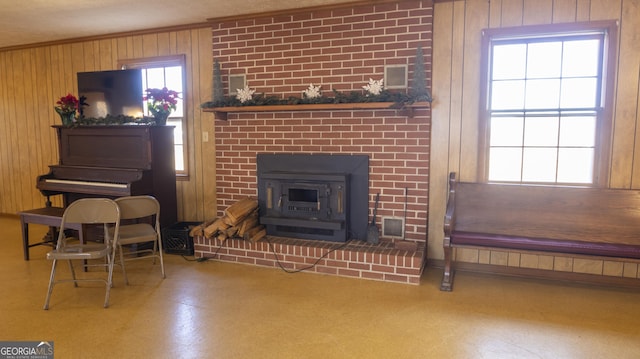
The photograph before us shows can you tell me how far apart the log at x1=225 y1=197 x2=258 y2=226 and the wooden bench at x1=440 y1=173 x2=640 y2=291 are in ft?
6.03

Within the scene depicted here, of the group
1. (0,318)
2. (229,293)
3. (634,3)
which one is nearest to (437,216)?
(229,293)

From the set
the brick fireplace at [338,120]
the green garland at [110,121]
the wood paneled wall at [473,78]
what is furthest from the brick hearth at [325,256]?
the green garland at [110,121]

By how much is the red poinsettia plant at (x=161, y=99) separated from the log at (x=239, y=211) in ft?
4.13

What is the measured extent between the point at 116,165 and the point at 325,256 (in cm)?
243

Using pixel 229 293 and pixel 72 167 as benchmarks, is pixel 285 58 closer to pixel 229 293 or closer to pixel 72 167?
pixel 229 293

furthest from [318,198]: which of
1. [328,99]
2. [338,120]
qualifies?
[328,99]

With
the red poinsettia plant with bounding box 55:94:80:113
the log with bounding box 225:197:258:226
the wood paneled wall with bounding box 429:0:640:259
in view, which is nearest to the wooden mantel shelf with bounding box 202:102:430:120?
the wood paneled wall with bounding box 429:0:640:259

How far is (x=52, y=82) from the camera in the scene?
17.8ft

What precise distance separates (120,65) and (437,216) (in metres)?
4.02

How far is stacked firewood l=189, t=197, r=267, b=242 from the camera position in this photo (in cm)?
390

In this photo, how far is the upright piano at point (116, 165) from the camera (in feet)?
13.5

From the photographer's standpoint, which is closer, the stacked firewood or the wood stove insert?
the wood stove insert

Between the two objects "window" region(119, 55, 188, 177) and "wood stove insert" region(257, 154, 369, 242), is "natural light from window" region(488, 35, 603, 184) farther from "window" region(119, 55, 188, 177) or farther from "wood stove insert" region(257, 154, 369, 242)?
"window" region(119, 55, 188, 177)

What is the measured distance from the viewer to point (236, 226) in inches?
155
